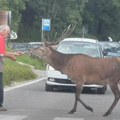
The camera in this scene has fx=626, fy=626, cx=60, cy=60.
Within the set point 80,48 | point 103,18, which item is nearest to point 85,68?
point 80,48

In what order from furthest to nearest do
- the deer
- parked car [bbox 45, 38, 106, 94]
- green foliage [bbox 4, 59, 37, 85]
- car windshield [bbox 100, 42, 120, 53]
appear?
car windshield [bbox 100, 42, 120, 53] < green foliage [bbox 4, 59, 37, 85] < parked car [bbox 45, 38, 106, 94] < the deer

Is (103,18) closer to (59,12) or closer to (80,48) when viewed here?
(59,12)

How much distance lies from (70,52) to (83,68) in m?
6.36

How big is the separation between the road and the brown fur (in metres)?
0.58

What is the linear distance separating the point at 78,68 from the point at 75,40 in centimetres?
747

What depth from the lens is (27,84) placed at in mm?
25312

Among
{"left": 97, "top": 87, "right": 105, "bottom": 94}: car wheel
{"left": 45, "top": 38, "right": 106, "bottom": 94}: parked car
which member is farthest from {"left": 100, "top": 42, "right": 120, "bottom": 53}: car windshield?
{"left": 97, "top": 87, "right": 105, "bottom": 94}: car wheel

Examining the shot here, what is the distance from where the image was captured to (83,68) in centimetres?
1563

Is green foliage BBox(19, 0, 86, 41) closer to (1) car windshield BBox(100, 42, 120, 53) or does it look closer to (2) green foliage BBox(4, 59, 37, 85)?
(1) car windshield BBox(100, 42, 120, 53)

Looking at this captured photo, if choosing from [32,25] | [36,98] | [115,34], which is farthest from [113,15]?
[36,98]

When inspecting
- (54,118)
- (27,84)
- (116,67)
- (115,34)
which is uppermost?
(116,67)

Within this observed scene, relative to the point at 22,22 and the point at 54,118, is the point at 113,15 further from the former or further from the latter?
the point at 54,118

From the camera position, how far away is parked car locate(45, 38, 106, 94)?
21.3 metres

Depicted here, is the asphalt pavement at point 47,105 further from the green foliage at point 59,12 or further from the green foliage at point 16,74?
the green foliage at point 59,12
